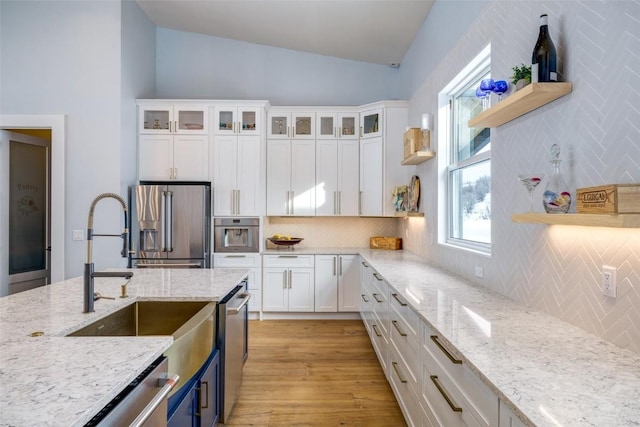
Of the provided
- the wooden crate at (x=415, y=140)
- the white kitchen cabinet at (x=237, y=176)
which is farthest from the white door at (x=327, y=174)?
the wooden crate at (x=415, y=140)

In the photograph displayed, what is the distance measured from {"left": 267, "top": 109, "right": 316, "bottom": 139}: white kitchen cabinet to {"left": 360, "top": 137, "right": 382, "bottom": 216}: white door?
72 centimetres

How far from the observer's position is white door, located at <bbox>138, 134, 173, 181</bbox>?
436 centimetres

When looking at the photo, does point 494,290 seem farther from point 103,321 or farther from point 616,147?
point 103,321

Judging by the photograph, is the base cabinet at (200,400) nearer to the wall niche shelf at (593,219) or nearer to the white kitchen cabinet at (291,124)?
the wall niche shelf at (593,219)

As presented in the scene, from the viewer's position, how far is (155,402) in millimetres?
1033

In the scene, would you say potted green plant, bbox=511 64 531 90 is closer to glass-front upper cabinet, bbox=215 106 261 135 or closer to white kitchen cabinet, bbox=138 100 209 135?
glass-front upper cabinet, bbox=215 106 261 135

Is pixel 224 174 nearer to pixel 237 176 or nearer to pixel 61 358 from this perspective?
pixel 237 176

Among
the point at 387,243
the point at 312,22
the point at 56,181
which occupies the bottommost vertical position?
the point at 387,243

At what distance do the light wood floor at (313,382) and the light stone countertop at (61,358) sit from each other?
1.06 metres

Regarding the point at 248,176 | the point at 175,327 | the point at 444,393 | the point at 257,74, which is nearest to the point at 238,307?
the point at 175,327

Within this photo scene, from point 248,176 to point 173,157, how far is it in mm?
946

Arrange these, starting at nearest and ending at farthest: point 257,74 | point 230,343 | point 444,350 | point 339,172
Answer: point 444,350
point 230,343
point 339,172
point 257,74

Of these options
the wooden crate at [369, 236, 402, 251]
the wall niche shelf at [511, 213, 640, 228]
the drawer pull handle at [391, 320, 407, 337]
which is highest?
the wall niche shelf at [511, 213, 640, 228]

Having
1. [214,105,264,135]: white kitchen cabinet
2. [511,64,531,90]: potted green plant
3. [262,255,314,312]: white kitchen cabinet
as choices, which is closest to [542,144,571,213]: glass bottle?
A: [511,64,531,90]: potted green plant
